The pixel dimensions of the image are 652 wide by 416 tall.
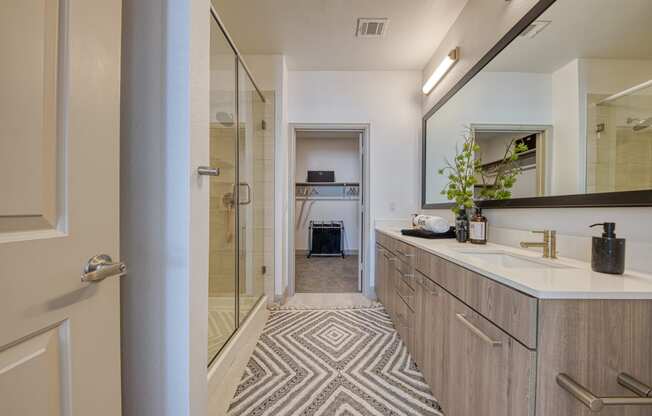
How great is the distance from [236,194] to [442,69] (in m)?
2.06

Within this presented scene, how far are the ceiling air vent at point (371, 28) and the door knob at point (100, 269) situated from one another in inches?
92.6

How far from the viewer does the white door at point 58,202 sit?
0.43 meters

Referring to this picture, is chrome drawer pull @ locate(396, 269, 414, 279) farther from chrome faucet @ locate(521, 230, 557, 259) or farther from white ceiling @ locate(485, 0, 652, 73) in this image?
white ceiling @ locate(485, 0, 652, 73)

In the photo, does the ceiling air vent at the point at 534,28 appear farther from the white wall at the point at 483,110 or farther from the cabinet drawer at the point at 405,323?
the cabinet drawer at the point at 405,323

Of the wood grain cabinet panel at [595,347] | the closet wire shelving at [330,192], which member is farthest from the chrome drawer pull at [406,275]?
the closet wire shelving at [330,192]

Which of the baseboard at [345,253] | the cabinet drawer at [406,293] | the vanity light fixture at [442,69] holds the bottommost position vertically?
the baseboard at [345,253]

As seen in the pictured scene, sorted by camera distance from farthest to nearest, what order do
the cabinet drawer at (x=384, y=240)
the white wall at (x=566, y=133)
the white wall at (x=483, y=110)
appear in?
the cabinet drawer at (x=384, y=240) < the white wall at (x=483, y=110) < the white wall at (x=566, y=133)

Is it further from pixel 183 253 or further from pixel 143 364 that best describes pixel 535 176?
pixel 143 364

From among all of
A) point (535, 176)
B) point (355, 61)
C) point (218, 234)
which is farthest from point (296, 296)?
point (355, 61)

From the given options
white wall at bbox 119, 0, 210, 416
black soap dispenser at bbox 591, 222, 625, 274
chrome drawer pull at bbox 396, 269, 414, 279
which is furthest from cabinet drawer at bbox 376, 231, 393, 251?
white wall at bbox 119, 0, 210, 416

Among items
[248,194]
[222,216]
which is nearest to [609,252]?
[222,216]

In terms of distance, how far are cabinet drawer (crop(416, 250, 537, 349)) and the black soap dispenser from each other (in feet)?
1.29

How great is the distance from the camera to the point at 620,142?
3.00ft

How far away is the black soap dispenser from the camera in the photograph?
2.72 feet
